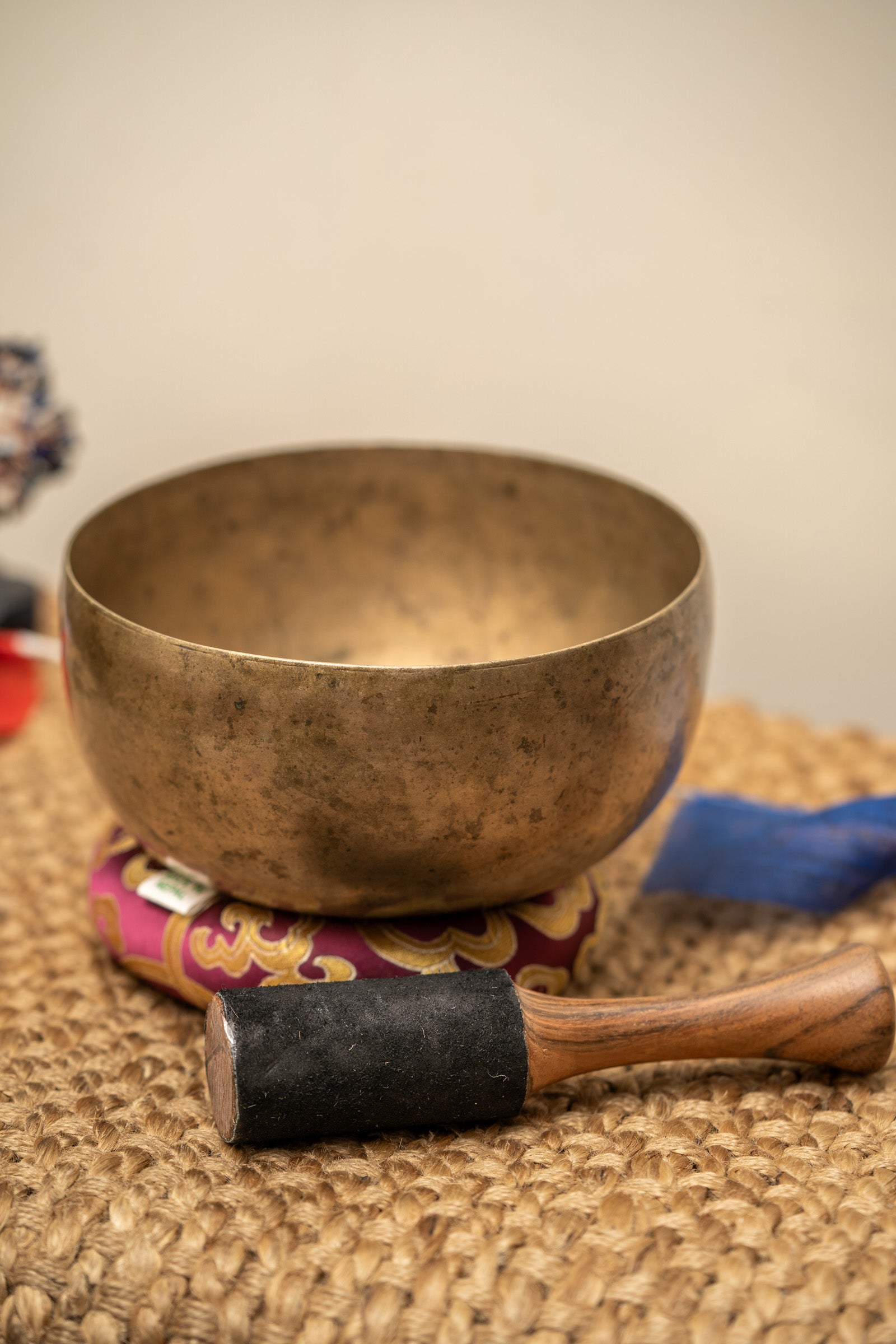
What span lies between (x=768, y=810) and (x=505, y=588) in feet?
0.90

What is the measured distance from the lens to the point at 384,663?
1.06 m

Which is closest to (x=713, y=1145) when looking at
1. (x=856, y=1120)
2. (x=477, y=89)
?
(x=856, y=1120)

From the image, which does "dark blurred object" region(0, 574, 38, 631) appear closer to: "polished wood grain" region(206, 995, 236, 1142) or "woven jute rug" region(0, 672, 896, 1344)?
"woven jute rug" region(0, 672, 896, 1344)

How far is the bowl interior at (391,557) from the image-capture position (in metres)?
0.97

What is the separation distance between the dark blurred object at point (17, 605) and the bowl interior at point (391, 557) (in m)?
0.34

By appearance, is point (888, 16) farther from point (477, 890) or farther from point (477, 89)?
point (477, 890)

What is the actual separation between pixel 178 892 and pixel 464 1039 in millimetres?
240

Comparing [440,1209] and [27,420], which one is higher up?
[27,420]

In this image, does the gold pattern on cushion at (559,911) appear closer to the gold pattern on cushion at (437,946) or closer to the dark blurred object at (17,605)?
the gold pattern on cushion at (437,946)

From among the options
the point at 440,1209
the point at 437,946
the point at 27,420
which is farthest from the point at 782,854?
the point at 27,420

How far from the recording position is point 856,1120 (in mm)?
718

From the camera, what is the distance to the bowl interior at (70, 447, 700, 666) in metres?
0.97

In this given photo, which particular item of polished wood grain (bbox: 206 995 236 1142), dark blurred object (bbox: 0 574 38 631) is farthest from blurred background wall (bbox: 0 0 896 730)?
polished wood grain (bbox: 206 995 236 1142)

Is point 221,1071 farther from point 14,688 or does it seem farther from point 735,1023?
point 14,688
